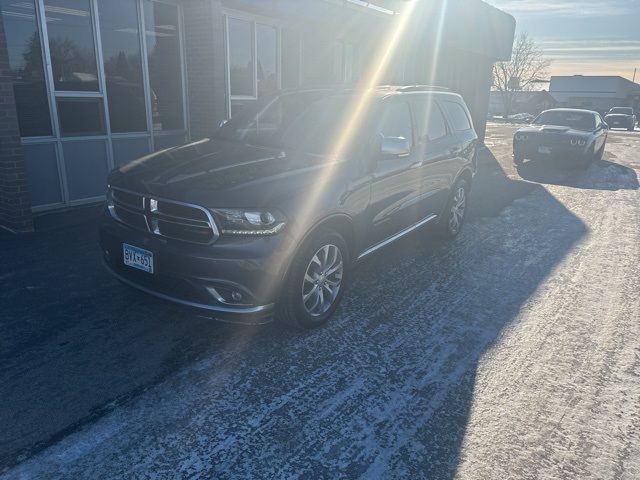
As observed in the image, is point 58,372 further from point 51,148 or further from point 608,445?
point 51,148

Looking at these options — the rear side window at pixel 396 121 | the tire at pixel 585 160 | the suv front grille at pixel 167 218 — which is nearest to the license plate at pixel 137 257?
the suv front grille at pixel 167 218

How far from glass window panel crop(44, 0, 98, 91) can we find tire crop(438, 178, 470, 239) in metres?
5.47

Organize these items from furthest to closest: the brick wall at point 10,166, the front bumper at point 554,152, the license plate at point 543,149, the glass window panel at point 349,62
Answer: the license plate at point 543,149, the front bumper at point 554,152, the glass window panel at point 349,62, the brick wall at point 10,166

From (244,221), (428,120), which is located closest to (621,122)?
(428,120)

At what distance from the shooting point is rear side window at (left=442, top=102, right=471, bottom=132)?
20.3 ft

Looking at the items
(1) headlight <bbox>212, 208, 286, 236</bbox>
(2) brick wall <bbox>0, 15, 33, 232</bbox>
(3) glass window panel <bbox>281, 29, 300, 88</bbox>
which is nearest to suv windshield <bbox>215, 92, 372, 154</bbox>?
(1) headlight <bbox>212, 208, 286, 236</bbox>

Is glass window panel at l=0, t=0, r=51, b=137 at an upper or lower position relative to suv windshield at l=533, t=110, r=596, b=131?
upper

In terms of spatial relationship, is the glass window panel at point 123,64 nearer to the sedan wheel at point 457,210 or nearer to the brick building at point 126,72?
the brick building at point 126,72

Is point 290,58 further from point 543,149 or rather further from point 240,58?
point 543,149

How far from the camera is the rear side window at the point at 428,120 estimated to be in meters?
5.32

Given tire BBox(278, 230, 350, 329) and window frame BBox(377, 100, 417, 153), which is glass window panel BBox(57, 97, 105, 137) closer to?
window frame BBox(377, 100, 417, 153)

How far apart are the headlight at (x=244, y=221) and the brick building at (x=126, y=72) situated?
4.03 meters

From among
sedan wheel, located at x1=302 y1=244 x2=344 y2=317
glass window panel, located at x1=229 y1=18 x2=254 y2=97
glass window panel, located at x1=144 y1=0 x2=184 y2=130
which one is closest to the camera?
sedan wheel, located at x1=302 y1=244 x2=344 y2=317

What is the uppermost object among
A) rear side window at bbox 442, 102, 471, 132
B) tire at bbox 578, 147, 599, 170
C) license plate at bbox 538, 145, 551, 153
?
rear side window at bbox 442, 102, 471, 132
